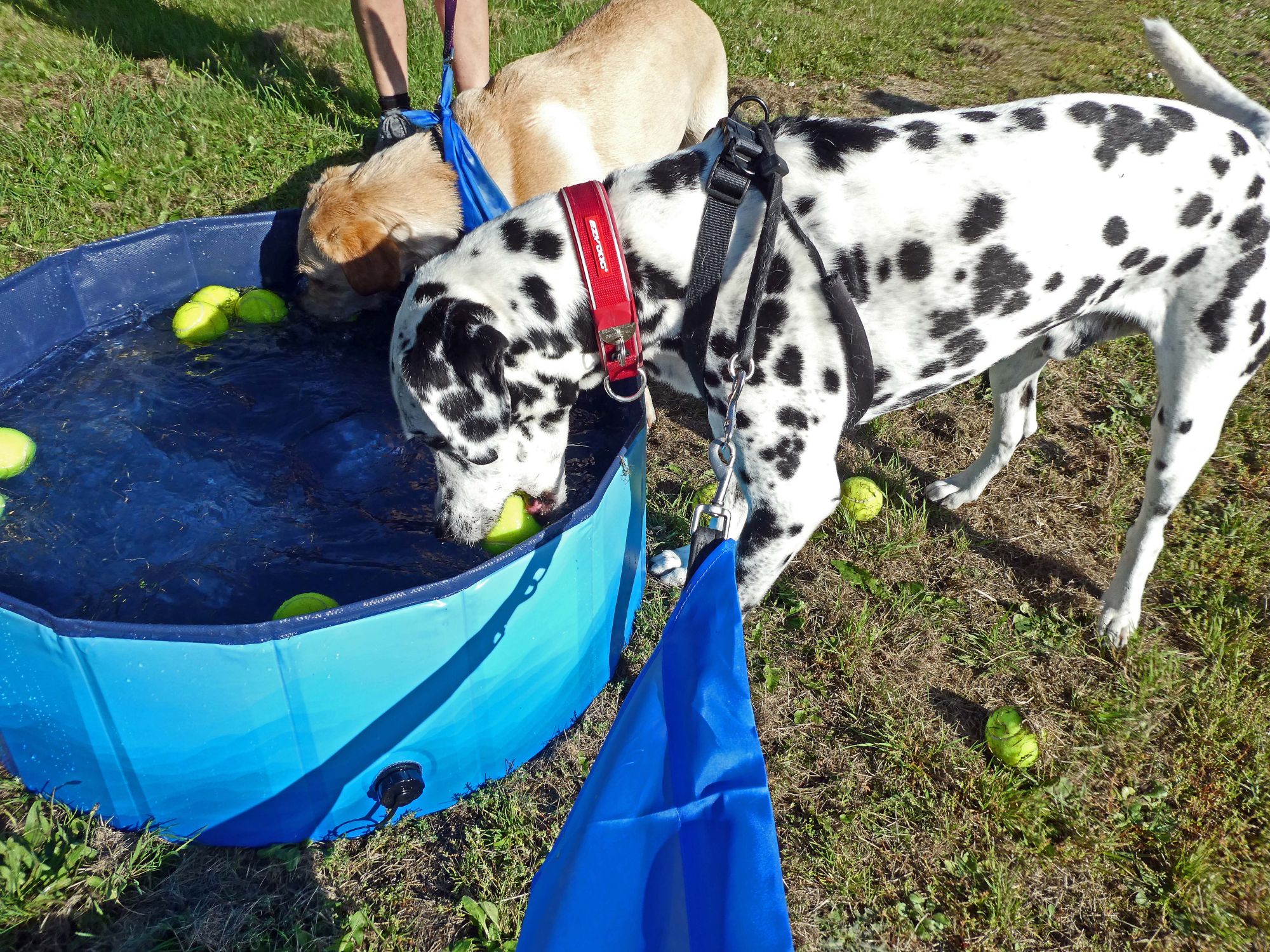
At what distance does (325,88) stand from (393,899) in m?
6.36

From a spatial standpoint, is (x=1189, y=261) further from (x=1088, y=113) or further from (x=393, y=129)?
(x=393, y=129)

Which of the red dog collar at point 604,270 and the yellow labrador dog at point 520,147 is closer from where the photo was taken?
the red dog collar at point 604,270

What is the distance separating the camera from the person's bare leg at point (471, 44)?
5539mm

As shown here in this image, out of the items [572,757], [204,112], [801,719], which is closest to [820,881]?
[801,719]

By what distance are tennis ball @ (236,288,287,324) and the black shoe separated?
1041 mm

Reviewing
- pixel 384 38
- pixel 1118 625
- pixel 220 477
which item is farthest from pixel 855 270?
pixel 384 38

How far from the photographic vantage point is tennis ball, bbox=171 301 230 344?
4.38 m

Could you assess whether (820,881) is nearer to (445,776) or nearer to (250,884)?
(445,776)

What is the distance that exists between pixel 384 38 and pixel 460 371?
13.1ft

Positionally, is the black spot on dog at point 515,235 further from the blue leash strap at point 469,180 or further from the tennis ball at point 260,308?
the tennis ball at point 260,308

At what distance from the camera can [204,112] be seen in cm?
628

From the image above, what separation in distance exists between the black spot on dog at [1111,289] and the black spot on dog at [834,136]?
35.3 inches

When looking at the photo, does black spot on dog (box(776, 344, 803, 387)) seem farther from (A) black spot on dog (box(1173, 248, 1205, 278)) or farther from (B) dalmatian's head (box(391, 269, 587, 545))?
(A) black spot on dog (box(1173, 248, 1205, 278))

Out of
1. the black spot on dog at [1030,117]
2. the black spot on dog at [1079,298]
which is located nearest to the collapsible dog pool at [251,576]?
the black spot on dog at [1079,298]
